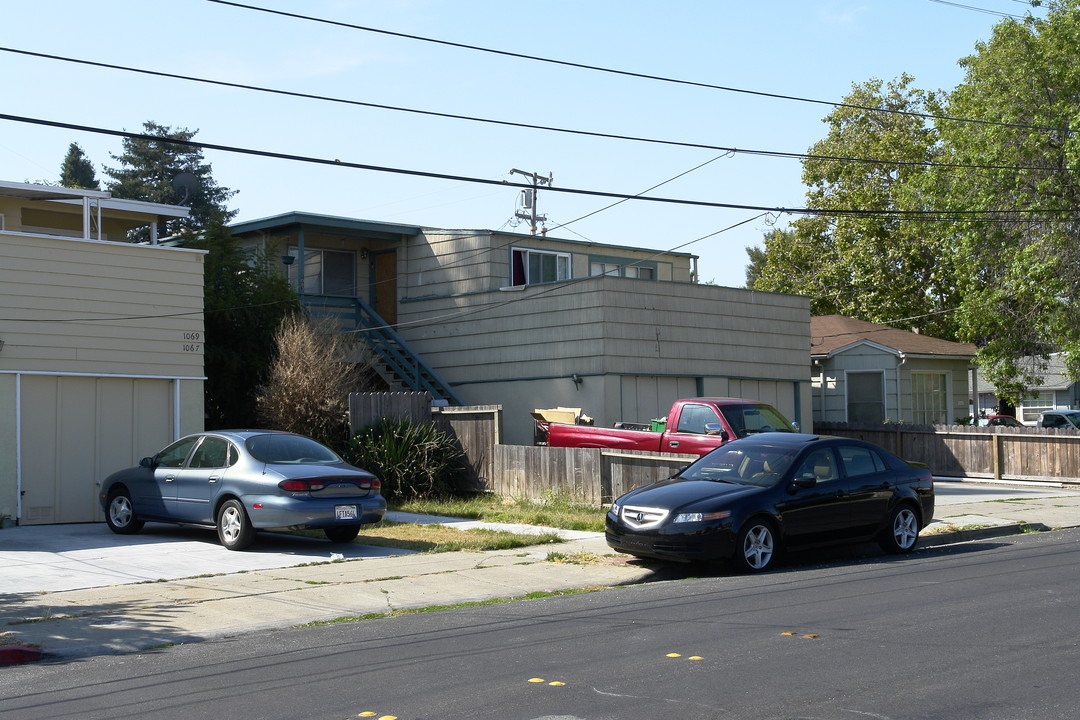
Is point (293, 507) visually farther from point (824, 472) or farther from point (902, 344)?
point (902, 344)

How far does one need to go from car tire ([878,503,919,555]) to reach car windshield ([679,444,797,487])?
1.67 meters

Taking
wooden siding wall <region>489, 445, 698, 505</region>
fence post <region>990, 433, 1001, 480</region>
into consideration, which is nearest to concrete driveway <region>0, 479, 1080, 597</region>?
wooden siding wall <region>489, 445, 698, 505</region>

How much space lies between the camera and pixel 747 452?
13.7 m

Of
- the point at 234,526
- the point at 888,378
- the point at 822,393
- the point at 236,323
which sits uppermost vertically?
the point at 236,323

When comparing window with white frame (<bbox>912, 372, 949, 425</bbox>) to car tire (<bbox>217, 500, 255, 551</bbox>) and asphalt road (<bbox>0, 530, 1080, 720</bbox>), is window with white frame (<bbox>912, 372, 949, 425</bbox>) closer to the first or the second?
asphalt road (<bbox>0, 530, 1080, 720</bbox>)

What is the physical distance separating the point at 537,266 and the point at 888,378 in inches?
417

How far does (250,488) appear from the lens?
1376 centimetres

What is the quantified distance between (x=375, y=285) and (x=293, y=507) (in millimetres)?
15920

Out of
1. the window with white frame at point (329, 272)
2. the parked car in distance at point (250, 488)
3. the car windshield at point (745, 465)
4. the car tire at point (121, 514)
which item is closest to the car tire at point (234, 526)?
the parked car in distance at point (250, 488)

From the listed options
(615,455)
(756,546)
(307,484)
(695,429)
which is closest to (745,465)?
(756,546)

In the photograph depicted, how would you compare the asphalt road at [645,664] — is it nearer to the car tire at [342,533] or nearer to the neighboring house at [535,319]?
the car tire at [342,533]

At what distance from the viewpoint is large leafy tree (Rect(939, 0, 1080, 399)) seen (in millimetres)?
27062

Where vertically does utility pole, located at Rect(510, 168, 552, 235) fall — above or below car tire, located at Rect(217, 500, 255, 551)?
above

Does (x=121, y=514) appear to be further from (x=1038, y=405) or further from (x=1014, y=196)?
(x=1038, y=405)
